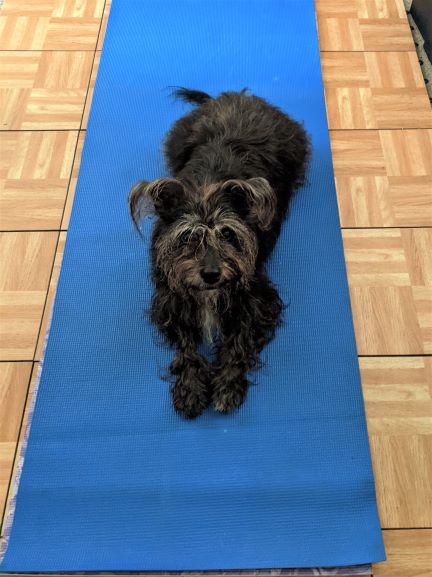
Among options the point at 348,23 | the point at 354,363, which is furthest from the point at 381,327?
the point at 348,23

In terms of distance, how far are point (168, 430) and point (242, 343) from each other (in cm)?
59

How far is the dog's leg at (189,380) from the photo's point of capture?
8.94ft

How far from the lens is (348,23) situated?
14.9 feet

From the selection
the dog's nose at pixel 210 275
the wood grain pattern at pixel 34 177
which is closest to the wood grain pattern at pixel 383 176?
the dog's nose at pixel 210 275

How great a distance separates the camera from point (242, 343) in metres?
2.78

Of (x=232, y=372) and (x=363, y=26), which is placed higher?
(x=363, y=26)

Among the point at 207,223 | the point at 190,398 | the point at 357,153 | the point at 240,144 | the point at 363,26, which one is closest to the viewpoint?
the point at 207,223

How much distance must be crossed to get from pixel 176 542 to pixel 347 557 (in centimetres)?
78

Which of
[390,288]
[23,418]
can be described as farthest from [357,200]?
[23,418]

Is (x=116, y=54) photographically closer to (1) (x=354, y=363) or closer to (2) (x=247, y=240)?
(2) (x=247, y=240)

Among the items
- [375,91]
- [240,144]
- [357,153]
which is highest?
[375,91]

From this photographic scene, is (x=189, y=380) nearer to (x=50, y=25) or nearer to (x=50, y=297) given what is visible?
(x=50, y=297)

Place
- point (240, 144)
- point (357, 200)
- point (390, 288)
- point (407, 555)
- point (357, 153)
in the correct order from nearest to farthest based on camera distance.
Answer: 1. point (407, 555)
2. point (240, 144)
3. point (390, 288)
4. point (357, 200)
5. point (357, 153)

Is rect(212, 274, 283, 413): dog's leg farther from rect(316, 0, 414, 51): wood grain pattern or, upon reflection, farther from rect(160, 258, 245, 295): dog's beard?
rect(316, 0, 414, 51): wood grain pattern
